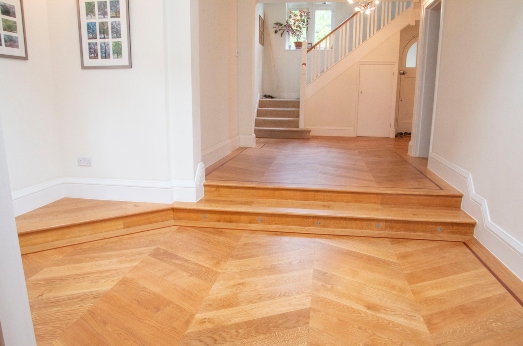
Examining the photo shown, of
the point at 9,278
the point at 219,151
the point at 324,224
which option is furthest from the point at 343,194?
the point at 9,278

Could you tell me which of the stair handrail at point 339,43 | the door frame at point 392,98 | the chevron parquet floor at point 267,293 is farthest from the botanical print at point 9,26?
the door frame at point 392,98

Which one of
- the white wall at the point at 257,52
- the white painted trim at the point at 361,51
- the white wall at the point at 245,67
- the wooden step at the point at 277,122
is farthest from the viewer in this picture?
the wooden step at the point at 277,122

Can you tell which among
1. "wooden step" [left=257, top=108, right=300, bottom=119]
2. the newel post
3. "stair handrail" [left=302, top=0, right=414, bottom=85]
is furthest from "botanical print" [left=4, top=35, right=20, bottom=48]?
"stair handrail" [left=302, top=0, right=414, bottom=85]

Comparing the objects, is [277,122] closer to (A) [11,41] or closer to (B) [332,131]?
(B) [332,131]

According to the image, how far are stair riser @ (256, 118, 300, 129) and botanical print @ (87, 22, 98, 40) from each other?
191 inches

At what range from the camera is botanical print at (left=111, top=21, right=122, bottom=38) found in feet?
11.1

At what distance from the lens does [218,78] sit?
5.02 metres

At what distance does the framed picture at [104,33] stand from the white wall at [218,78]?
109 centimetres

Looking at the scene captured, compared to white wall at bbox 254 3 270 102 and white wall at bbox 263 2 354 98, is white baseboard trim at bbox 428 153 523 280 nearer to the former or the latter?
white wall at bbox 254 3 270 102

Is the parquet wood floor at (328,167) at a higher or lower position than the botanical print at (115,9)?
lower

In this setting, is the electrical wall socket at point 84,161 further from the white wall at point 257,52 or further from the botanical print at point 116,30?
the white wall at point 257,52

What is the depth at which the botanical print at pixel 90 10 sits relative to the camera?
134 inches

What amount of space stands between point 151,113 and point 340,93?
5.56 metres

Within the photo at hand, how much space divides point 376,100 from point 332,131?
1122 mm
